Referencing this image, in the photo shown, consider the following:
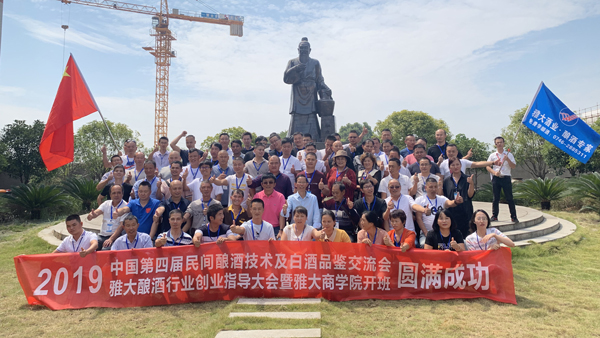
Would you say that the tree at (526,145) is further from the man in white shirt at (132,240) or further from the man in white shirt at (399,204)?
the man in white shirt at (132,240)

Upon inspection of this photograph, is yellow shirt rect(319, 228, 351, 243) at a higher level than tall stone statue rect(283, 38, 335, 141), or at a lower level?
lower

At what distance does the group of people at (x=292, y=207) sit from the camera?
4.98m

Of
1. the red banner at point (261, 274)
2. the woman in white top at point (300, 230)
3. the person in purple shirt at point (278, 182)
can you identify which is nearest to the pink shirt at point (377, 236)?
the red banner at point (261, 274)

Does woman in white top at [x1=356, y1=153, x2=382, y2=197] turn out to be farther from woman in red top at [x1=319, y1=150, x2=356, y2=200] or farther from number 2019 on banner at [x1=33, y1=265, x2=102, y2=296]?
number 2019 on banner at [x1=33, y1=265, x2=102, y2=296]

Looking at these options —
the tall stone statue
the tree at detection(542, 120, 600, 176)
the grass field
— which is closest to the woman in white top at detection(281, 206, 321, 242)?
the grass field

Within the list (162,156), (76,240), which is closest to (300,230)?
(76,240)

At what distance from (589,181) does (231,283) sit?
12.2 metres

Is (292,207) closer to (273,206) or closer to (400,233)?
(273,206)

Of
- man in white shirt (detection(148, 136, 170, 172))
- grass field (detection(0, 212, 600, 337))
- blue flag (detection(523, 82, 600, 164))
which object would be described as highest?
blue flag (detection(523, 82, 600, 164))

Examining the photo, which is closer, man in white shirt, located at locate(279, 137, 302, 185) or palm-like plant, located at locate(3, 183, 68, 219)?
man in white shirt, located at locate(279, 137, 302, 185)

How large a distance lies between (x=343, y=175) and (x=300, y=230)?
1.35 metres

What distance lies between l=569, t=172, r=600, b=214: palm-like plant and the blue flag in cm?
621

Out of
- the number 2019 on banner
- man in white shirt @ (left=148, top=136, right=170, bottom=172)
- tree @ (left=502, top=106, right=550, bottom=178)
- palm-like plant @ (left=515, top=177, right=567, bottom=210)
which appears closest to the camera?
the number 2019 on banner

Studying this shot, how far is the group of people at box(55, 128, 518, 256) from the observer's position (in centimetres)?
498
